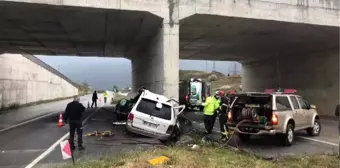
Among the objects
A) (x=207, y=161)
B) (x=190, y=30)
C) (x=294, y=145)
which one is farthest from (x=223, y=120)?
(x=190, y=30)

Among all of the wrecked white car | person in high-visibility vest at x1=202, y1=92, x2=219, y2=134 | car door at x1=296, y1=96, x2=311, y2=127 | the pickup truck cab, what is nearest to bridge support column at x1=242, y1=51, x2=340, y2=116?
car door at x1=296, y1=96, x2=311, y2=127

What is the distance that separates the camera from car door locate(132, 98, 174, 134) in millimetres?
12906

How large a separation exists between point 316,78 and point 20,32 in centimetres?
1899

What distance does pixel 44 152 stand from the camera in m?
10.8

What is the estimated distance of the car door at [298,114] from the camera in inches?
506

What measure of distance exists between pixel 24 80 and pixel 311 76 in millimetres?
28817

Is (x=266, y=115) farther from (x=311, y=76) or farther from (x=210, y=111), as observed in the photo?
(x=311, y=76)

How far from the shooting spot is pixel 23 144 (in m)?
12.5

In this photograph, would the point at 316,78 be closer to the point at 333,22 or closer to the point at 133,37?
the point at 333,22

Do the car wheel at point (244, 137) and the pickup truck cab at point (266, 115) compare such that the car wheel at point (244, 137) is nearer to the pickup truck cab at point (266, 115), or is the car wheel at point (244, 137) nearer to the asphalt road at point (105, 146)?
the pickup truck cab at point (266, 115)

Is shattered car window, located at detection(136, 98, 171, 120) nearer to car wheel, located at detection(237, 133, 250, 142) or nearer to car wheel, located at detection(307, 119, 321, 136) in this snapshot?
car wheel, located at detection(237, 133, 250, 142)

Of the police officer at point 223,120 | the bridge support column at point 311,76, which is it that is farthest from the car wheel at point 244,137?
the bridge support column at point 311,76

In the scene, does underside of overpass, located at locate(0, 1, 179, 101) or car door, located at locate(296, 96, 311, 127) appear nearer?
car door, located at locate(296, 96, 311, 127)

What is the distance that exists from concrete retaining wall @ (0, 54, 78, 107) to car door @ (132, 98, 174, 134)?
844 inches
